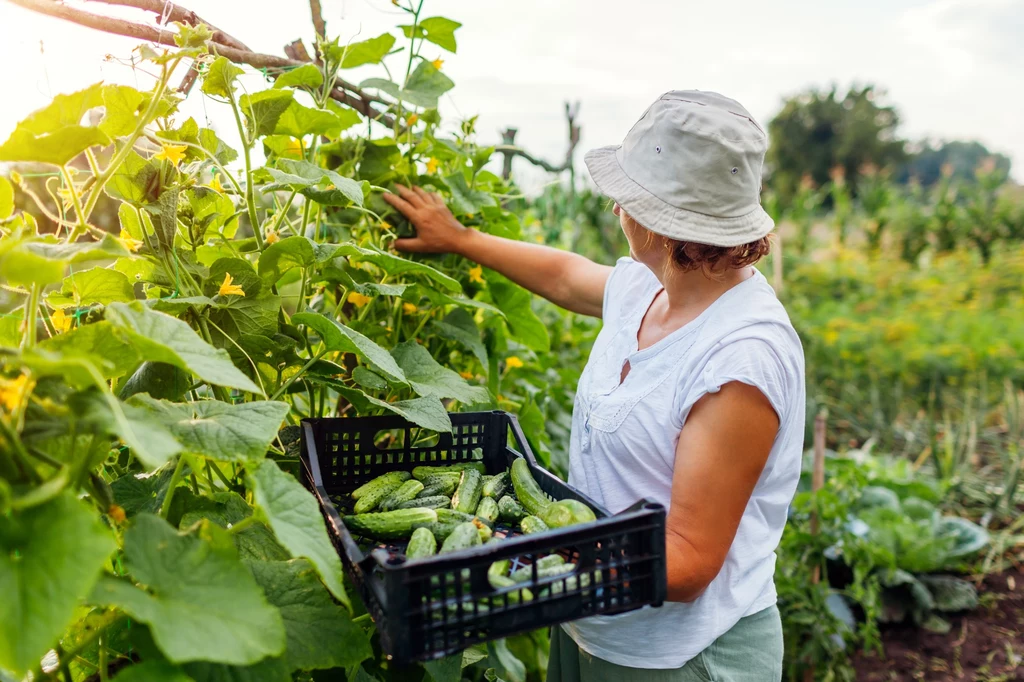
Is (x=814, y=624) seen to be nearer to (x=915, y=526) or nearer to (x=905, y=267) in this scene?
(x=915, y=526)

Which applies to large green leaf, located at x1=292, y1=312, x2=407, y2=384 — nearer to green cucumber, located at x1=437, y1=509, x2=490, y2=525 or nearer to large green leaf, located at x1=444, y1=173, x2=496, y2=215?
green cucumber, located at x1=437, y1=509, x2=490, y2=525

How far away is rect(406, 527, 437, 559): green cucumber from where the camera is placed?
3.01 ft

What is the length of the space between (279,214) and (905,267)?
10.3 meters

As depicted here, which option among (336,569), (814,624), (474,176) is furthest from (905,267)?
(336,569)

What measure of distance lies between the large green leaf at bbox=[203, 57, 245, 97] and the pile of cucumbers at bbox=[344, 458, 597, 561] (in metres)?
0.65

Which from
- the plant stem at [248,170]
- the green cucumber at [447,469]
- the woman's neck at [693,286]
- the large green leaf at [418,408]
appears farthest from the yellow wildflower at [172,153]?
the woman's neck at [693,286]

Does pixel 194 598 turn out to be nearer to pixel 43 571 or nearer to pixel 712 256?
pixel 43 571

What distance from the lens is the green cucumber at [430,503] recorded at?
3.54 ft

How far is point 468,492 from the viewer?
1.13m

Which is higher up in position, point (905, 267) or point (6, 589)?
point (6, 589)

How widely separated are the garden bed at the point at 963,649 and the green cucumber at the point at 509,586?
9.31ft

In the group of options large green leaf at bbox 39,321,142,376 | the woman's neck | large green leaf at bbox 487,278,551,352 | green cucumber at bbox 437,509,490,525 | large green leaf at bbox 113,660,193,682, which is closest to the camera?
large green leaf at bbox 113,660,193,682

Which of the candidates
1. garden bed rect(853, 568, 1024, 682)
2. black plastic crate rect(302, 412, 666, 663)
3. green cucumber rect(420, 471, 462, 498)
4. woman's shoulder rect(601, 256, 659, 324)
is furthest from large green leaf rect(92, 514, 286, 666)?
garden bed rect(853, 568, 1024, 682)

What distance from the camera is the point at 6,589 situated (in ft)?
1.90
